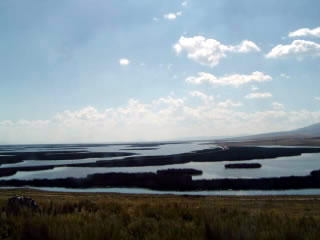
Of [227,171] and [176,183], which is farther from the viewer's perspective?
[227,171]

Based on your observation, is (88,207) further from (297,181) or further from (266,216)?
(297,181)

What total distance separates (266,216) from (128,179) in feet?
123

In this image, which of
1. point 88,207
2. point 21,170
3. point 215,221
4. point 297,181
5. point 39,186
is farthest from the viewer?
point 21,170

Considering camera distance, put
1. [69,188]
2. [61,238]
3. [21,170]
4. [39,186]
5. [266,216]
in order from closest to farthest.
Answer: [61,238]
[266,216]
[69,188]
[39,186]
[21,170]

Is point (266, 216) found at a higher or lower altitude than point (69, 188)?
higher

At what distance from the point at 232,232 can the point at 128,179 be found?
128 feet

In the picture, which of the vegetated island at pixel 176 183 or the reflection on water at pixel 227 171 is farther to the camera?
the reflection on water at pixel 227 171

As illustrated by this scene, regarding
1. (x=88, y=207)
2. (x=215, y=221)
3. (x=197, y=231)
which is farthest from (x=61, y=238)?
(x=88, y=207)

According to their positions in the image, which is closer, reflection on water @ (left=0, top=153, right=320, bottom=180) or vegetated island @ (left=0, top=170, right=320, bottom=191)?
vegetated island @ (left=0, top=170, right=320, bottom=191)

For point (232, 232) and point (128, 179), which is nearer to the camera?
point (232, 232)

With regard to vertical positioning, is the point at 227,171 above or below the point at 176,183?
below

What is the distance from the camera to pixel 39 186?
Answer: 129 feet

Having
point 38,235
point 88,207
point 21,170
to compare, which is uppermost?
point 38,235

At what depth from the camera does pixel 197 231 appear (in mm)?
4703
